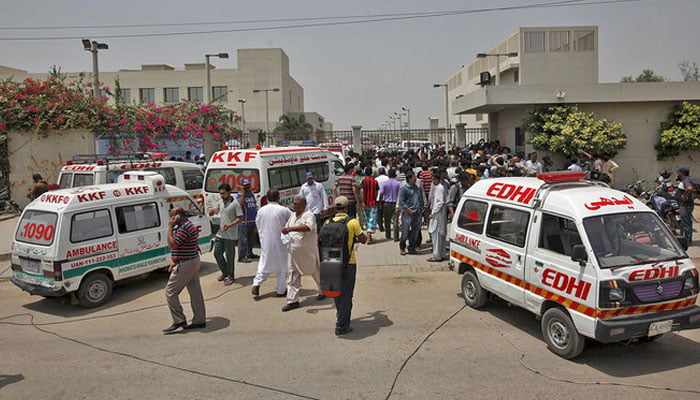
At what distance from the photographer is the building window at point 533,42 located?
1745 inches

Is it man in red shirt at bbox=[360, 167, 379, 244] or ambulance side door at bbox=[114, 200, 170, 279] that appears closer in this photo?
ambulance side door at bbox=[114, 200, 170, 279]

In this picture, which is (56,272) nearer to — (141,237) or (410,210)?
(141,237)

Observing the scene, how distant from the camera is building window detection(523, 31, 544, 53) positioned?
44.3 meters

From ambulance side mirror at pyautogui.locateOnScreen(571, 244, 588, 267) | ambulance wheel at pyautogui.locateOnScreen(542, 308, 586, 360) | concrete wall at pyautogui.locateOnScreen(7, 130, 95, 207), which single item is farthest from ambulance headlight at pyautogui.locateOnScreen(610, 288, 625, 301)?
concrete wall at pyautogui.locateOnScreen(7, 130, 95, 207)

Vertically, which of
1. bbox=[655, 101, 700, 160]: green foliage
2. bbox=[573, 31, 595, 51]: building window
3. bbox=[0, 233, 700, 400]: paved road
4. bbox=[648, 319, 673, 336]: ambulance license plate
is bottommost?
bbox=[0, 233, 700, 400]: paved road

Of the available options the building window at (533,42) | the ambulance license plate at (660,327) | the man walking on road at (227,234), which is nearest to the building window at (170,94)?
the building window at (533,42)

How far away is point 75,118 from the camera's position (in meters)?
18.9

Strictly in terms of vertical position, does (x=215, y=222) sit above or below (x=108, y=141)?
below

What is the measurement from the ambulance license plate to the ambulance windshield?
63cm

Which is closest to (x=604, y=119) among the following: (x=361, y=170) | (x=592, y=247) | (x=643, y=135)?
(x=643, y=135)

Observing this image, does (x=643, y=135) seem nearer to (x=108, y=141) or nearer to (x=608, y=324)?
(x=608, y=324)

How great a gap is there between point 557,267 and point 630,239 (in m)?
0.87

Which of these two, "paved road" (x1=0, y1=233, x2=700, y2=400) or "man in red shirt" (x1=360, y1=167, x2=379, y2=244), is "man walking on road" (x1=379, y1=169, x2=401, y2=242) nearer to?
"man in red shirt" (x1=360, y1=167, x2=379, y2=244)

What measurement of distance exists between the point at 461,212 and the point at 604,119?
13.1 m
